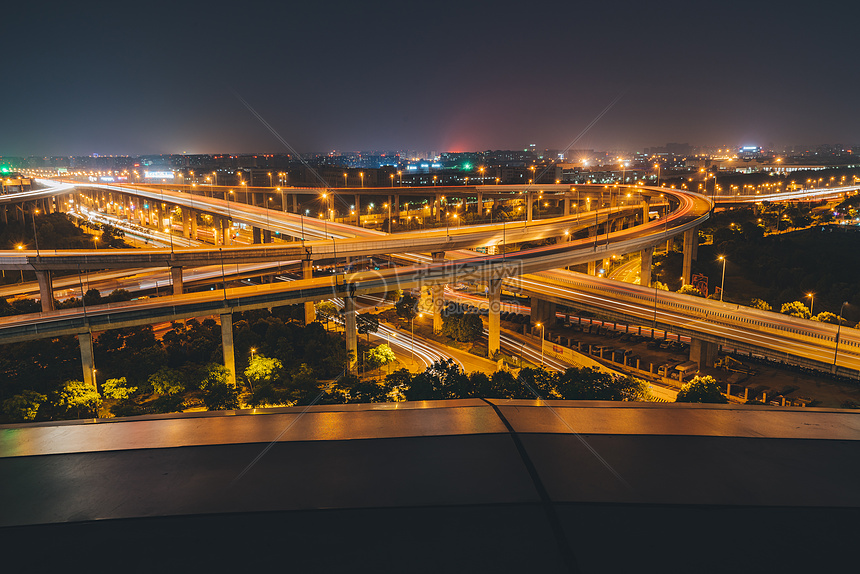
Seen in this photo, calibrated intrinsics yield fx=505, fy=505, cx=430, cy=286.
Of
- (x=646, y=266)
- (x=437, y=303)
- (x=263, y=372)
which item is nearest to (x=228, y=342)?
(x=263, y=372)

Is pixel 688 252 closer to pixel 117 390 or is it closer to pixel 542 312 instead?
pixel 542 312

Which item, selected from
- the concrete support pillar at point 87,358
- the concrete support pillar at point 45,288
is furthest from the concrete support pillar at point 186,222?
the concrete support pillar at point 87,358

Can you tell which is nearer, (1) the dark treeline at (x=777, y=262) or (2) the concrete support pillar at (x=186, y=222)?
(1) the dark treeline at (x=777, y=262)

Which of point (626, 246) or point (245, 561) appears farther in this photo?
point (626, 246)

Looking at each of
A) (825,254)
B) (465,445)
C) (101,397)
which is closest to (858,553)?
(465,445)

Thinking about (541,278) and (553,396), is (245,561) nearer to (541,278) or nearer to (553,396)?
(553,396)

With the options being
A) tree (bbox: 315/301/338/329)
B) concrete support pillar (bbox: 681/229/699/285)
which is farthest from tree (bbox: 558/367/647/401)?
concrete support pillar (bbox: 681/229/699/285)

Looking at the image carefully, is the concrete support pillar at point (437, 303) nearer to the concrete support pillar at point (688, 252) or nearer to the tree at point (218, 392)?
the tree at point (218, 392)
